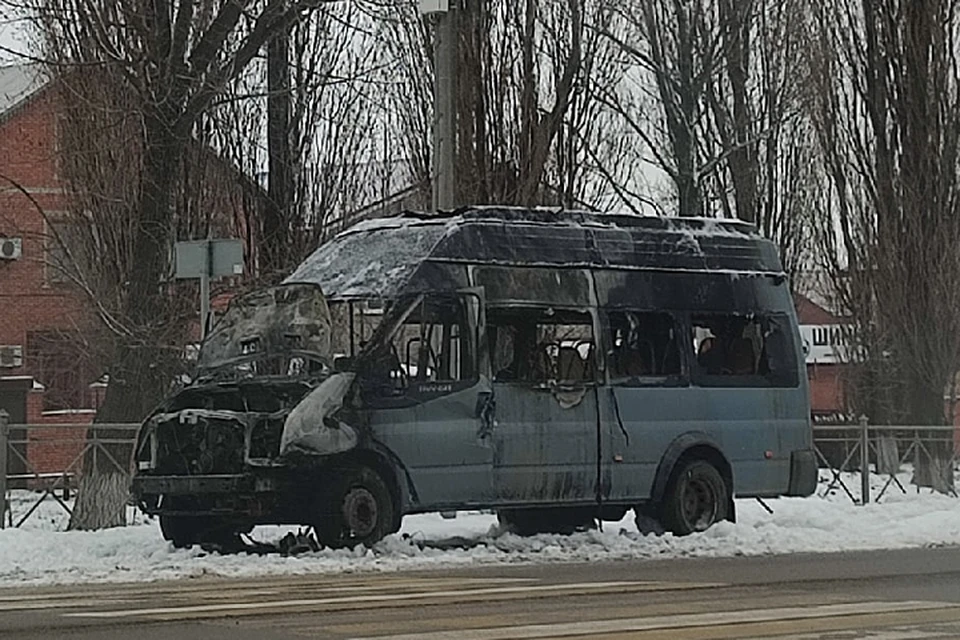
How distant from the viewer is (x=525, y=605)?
12.3m

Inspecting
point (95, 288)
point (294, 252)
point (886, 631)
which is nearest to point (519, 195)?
point (294, 252)

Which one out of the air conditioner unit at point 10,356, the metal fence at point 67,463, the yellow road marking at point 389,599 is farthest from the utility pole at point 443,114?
the air conditioner unit at point 10,356

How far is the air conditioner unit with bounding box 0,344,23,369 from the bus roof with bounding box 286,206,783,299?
2325cm

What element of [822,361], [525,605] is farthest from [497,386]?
[822,361]

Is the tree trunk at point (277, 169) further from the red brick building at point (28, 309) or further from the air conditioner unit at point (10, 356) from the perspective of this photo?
the air conditioner unit at point (10, 356)

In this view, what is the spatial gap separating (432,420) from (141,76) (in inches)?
259

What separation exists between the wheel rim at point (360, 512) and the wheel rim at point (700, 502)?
4149mm

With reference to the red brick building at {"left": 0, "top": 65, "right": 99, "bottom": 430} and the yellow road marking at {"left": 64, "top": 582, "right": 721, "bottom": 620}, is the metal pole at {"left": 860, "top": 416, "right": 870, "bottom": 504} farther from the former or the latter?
the red brick building at {"left": 0, "top": 65, "right": 99, "bottom": 430}

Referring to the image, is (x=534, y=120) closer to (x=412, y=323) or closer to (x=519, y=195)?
(x=519, y=195)

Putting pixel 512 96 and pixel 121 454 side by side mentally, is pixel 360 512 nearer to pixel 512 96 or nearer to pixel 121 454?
pixel 121 454

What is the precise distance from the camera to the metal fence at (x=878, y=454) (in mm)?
27734

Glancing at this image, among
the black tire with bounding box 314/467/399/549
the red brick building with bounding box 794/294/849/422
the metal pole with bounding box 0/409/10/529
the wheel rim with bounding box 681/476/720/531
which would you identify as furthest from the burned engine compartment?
the red brick building with bounding box 794/294/849/422

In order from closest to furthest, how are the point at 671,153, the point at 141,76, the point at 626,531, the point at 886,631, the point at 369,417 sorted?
the point at 886,631 → the point at 369,417 → the point at 626,531 → the point at 141,76 → the point at 671,153

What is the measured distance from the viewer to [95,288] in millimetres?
24547
